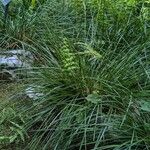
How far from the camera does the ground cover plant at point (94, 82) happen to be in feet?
11.5

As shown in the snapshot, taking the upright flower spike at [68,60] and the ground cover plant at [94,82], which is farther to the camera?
the upright flower spike at [68,60]

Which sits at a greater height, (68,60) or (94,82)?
(68,60)

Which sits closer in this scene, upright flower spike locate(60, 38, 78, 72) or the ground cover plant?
the ground cover plant

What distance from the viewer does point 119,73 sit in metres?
4.02

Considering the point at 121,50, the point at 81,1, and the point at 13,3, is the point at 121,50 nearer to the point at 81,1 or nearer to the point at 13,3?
the point at 81,1

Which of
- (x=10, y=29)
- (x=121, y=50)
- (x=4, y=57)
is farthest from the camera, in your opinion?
(x=10, y=29)

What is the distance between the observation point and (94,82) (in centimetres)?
396

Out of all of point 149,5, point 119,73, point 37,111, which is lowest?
point 37,111

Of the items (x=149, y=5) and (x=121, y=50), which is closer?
(x=121, y=50)

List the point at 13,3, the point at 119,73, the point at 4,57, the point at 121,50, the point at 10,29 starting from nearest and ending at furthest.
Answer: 1. the point at 119,73
2. the point at 121,50
3. the point at 4,57
4. the point at 10,29
5. the point at 13,3

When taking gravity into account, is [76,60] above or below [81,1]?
below

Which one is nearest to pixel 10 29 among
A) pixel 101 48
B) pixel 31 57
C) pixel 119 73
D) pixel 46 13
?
pixel 46 13

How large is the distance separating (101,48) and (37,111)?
2.76ft

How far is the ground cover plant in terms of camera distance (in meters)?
3.50
